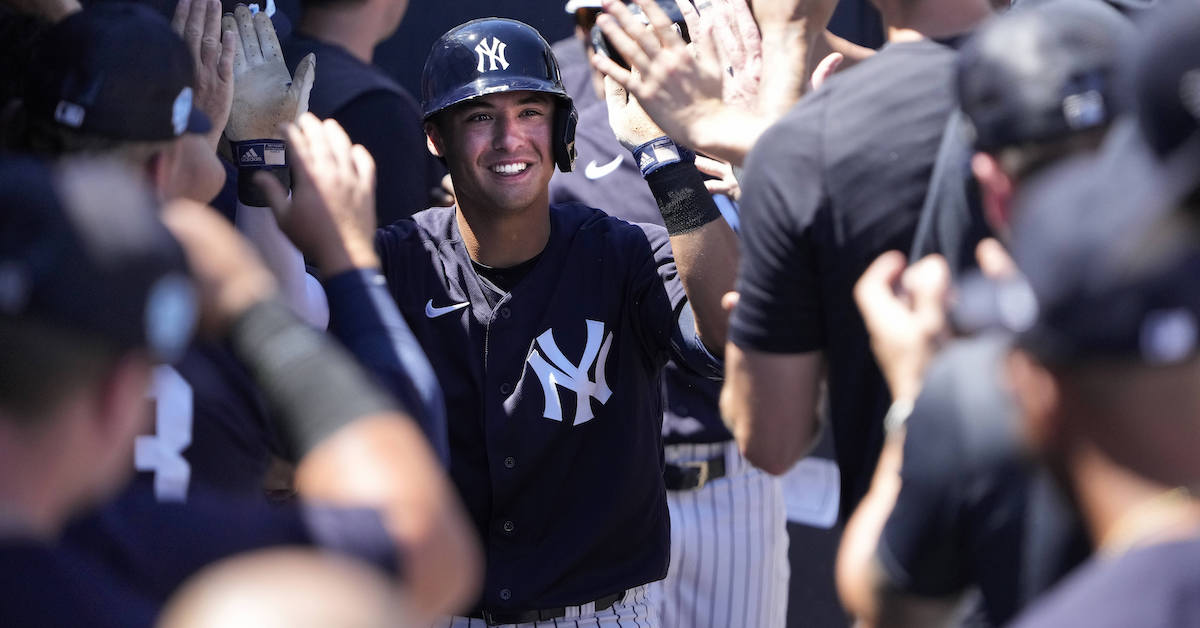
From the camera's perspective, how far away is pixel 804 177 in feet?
6.23

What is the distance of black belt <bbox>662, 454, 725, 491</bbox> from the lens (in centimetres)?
357

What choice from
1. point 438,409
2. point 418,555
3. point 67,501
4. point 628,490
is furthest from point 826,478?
point 67,501

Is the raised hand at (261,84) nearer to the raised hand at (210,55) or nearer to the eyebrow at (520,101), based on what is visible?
the raised hand at (210,55)

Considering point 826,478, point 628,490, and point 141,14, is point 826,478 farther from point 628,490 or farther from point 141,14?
point 141,14

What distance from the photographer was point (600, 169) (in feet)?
12.1

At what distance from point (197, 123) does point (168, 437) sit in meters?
0.51

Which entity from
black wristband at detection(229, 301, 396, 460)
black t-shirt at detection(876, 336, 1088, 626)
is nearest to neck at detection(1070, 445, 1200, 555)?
black t-shirt at detection(876, 336, 1088, 626)

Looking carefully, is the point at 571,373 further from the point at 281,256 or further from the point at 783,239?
the point at 783,239

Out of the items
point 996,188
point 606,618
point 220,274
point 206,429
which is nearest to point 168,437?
point 206,429

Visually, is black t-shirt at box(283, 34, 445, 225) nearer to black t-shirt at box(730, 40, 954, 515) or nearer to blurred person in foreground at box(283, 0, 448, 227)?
blurred person in foreground at box(283, 0, 448, 227)

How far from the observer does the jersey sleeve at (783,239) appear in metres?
1.90

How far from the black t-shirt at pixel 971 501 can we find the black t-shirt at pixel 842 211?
1.49 feet

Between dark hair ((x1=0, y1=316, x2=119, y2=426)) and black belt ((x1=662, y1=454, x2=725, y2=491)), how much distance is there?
254 cm

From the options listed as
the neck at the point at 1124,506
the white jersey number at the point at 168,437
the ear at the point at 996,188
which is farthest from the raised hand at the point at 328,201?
the neck at the point at 1124,506
